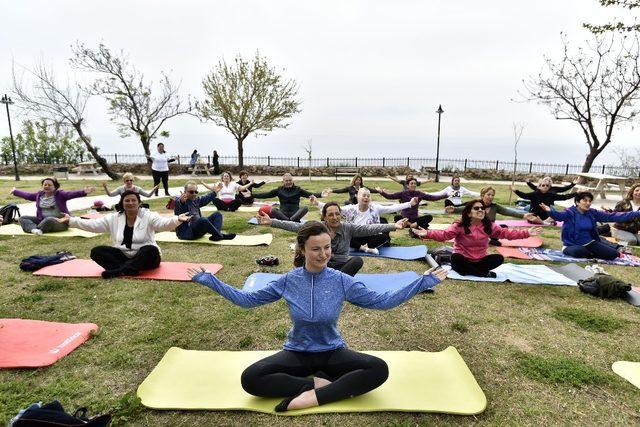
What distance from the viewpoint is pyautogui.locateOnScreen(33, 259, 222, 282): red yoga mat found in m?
5.89

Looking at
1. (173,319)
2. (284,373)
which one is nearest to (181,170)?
(173,319)

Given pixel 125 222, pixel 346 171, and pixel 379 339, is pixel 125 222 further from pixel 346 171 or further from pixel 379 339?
pixel 346 171

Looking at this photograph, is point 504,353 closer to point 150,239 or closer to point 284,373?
point 284,373

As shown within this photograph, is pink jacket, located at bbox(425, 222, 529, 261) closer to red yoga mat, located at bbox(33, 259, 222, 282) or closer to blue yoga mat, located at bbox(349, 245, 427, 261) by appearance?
blue yoga mat, located at bbox(349, 245, 427, 261)

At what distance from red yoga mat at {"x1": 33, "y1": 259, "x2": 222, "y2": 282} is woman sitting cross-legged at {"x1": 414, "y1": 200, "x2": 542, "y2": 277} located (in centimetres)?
353

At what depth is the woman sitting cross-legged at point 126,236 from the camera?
19.0 ft

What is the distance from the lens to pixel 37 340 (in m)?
3.99

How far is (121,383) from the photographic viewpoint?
11.1 feet

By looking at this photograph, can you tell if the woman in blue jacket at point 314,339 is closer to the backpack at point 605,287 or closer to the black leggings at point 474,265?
the black leggings at point 474,265

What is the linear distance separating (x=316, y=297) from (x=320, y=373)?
0.62 m

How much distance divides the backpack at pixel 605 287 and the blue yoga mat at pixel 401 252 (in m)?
2.46

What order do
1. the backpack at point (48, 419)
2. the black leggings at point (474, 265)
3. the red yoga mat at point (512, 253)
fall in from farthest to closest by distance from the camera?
the red yoga mat at point (512, 253) → the black leggings at point (474, 265) → the backpack at point (48, 419)

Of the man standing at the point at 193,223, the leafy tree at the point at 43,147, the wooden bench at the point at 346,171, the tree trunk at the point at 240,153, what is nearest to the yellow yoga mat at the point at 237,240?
the man standing at the point at 193,223

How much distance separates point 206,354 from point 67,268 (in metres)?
3.67
